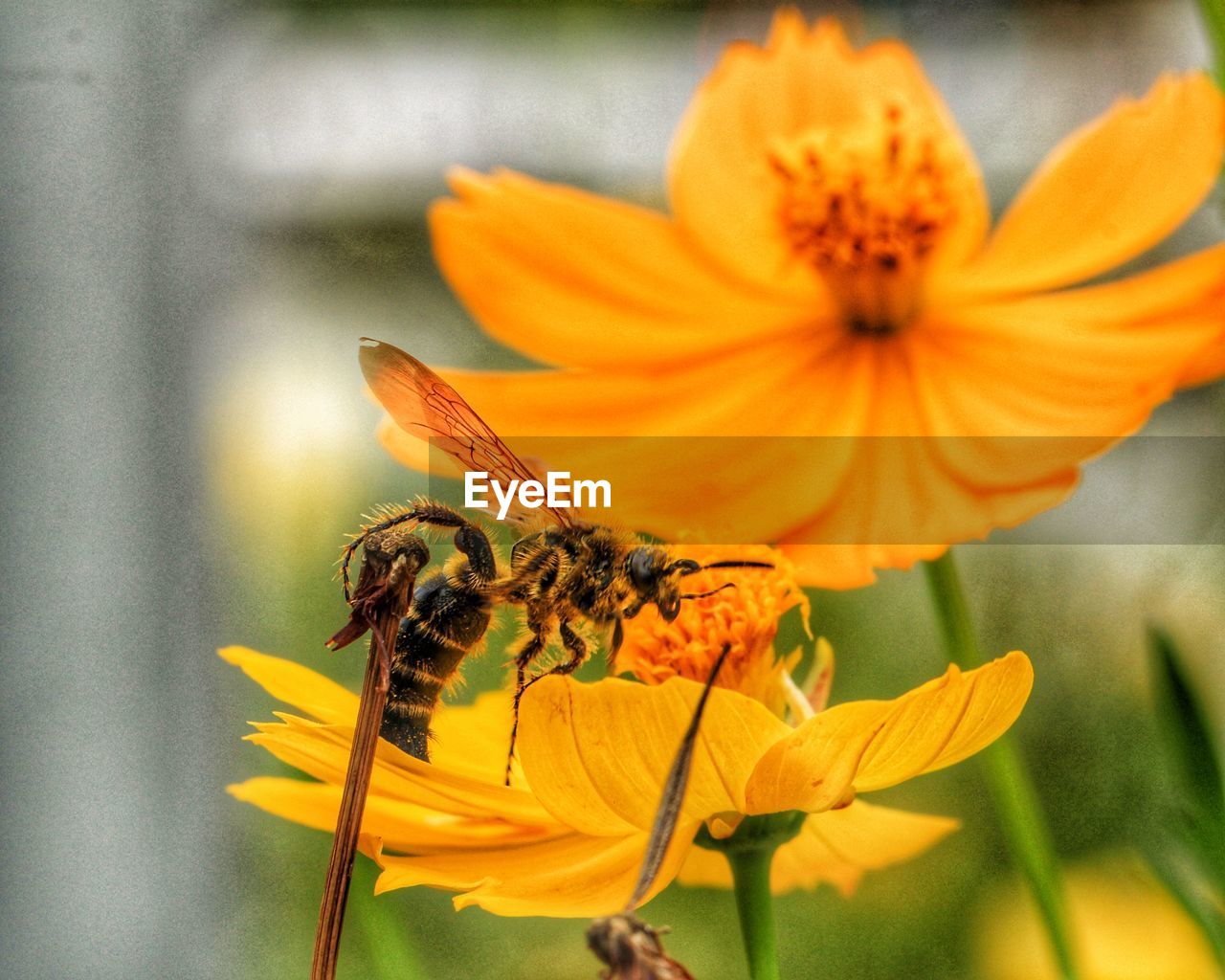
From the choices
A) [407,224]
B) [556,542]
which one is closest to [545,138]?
[407,224]

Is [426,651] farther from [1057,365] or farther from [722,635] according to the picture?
[1057,365]

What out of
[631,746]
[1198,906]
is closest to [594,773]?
[631,746]

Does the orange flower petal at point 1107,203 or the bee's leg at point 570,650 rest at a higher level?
the orange flower petal at point 1107,203

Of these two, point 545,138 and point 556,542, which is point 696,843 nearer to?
point 556,542

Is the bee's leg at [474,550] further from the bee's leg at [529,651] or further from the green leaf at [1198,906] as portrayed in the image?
the green leaf at [1198,906]

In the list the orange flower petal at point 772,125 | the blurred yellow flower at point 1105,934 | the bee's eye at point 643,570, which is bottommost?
the blurred yellow flower at point 1105,934

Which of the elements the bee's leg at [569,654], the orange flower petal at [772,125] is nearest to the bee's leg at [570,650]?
the bee's leg at [569,654]
